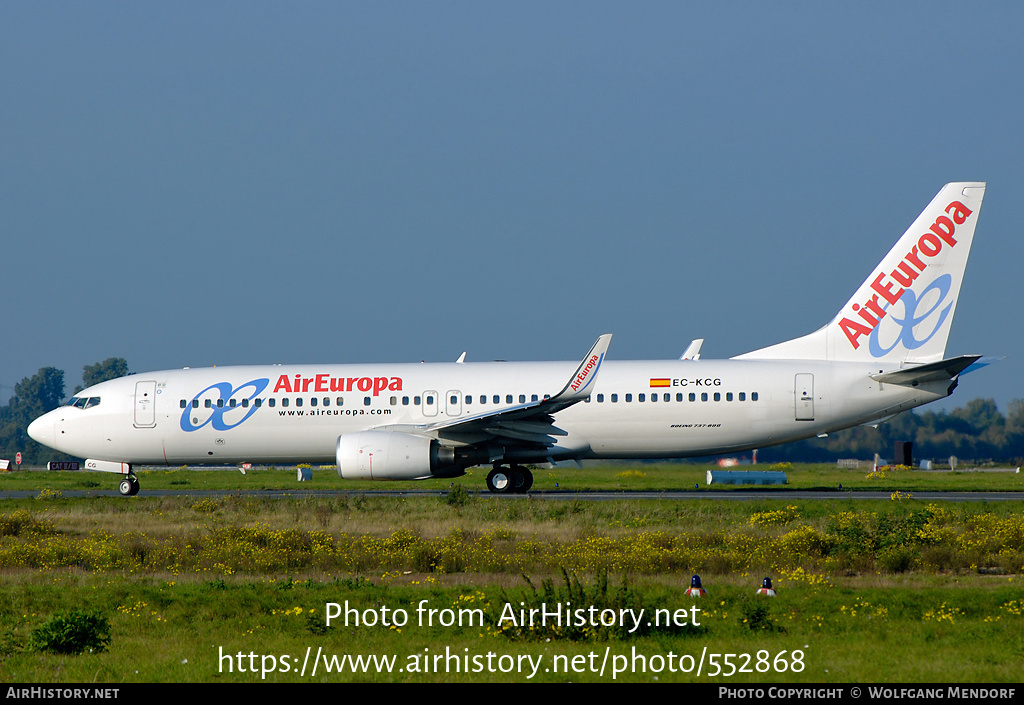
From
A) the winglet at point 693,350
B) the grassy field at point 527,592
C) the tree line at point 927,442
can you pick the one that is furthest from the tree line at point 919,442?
the grassy field at point 527,592

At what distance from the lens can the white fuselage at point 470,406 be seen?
2744cm

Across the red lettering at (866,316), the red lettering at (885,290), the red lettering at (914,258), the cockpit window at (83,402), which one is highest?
the red lettering at (914,258)

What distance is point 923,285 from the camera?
27.9m

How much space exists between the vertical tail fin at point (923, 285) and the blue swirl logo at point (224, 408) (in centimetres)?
1689

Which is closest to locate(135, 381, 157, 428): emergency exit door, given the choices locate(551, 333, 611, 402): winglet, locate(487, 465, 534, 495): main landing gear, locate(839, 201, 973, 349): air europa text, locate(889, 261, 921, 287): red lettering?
locate(487, 465, 534, 495): main landing gear

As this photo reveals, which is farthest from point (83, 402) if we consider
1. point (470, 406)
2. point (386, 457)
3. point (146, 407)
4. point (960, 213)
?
point (960, 213)

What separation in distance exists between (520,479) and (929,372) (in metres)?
11.2

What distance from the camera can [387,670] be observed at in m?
9.58

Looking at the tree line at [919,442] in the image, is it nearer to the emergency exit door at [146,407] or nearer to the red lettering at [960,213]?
the red lettering at [960,213]

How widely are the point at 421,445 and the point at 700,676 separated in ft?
55.2

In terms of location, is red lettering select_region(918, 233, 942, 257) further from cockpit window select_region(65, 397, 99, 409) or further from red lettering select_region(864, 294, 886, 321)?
cockpit window select_region(65, 397, 99, 409)

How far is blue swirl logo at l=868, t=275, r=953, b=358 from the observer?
27.8m

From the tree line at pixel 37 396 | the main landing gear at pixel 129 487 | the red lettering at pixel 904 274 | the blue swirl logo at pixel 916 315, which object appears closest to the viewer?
the blue swirl logo at pixel 916 315

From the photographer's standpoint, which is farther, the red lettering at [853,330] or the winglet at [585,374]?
the red lettering at [853,330]
